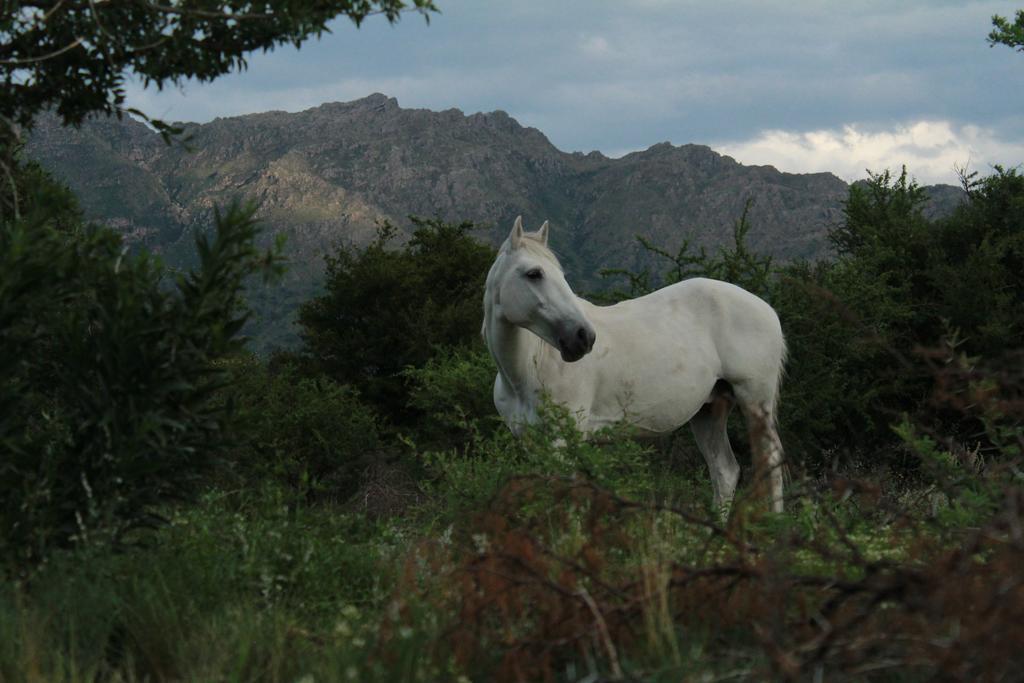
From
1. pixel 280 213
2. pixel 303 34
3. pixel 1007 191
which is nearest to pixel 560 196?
pixel 280 213

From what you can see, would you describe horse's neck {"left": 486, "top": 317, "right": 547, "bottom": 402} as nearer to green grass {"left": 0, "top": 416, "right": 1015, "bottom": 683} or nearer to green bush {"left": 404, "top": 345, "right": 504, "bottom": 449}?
green grass {"left": 0, "top": 416, "right": 1015, "bottom": 683}

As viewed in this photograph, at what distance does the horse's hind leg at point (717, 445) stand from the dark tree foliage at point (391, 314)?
6.84m

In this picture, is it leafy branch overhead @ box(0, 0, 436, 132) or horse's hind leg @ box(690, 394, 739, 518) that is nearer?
leafy branch overhead @ box(0, 0, 436, 132)

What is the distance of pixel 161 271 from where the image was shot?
16.6ft

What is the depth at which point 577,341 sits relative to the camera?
722cm

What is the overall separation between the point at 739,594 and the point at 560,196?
627ft

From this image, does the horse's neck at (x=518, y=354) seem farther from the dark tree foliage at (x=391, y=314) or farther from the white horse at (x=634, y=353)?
the dark tree foliage at (x=391, y=314)

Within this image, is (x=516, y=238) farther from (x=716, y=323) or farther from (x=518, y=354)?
(x=716, y=323)

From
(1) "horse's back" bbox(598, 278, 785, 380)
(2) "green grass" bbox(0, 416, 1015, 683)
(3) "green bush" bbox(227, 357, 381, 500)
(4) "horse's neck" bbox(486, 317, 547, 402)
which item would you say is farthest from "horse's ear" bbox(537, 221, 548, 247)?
(3) "green bush" bbox(227, 357, 381, 500)

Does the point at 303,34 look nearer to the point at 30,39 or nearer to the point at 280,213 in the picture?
the point at 30,39

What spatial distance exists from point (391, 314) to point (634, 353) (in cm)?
942

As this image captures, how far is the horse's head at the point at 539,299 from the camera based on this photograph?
23.8ft

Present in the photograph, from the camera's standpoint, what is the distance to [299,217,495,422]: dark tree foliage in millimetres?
Result: 16562

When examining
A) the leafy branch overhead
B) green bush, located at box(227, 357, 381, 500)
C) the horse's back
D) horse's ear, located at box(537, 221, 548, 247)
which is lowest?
green bush, located at box(227, 357, 381, 500)
